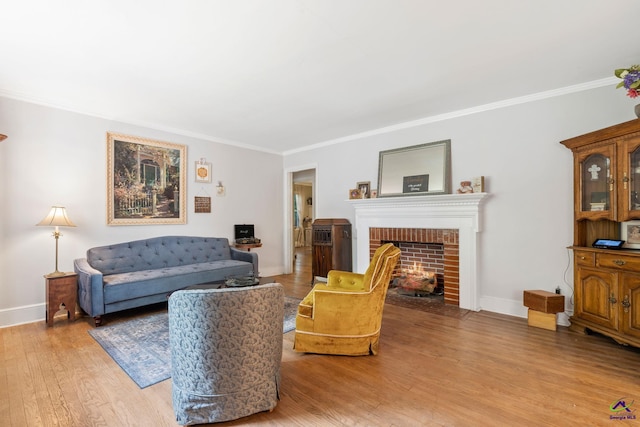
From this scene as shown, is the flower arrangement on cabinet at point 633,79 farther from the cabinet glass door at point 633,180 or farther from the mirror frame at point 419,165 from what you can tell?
the mirror frame at point 419,165

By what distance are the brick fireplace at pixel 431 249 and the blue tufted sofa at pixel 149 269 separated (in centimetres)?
214

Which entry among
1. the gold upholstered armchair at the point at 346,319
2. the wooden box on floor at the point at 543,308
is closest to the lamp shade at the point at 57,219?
the gold upholstered armchair at the point at 346,319

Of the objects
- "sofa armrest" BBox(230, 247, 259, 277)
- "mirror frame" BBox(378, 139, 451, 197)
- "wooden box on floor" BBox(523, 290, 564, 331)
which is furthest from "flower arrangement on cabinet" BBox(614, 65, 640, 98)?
"sofa armrest" BBox(230, 247, 259, 277)

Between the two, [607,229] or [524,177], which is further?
[524,177]

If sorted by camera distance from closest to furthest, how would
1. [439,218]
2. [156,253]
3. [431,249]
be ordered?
[439,218]
[156,253]
[431,249]

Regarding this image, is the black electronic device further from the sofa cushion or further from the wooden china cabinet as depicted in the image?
the sofa cushion

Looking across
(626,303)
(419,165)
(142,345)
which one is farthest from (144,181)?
(626,303)

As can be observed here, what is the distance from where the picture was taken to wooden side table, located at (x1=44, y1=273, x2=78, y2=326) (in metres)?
3.20

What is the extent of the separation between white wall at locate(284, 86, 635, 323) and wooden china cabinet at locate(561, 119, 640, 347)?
8.9 inches

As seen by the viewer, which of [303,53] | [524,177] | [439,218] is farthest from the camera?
[439,218]

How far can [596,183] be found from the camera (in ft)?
9.47

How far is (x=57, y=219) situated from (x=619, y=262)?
5674mm

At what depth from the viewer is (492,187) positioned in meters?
3.69

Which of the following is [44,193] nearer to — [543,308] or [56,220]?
[56,220]
